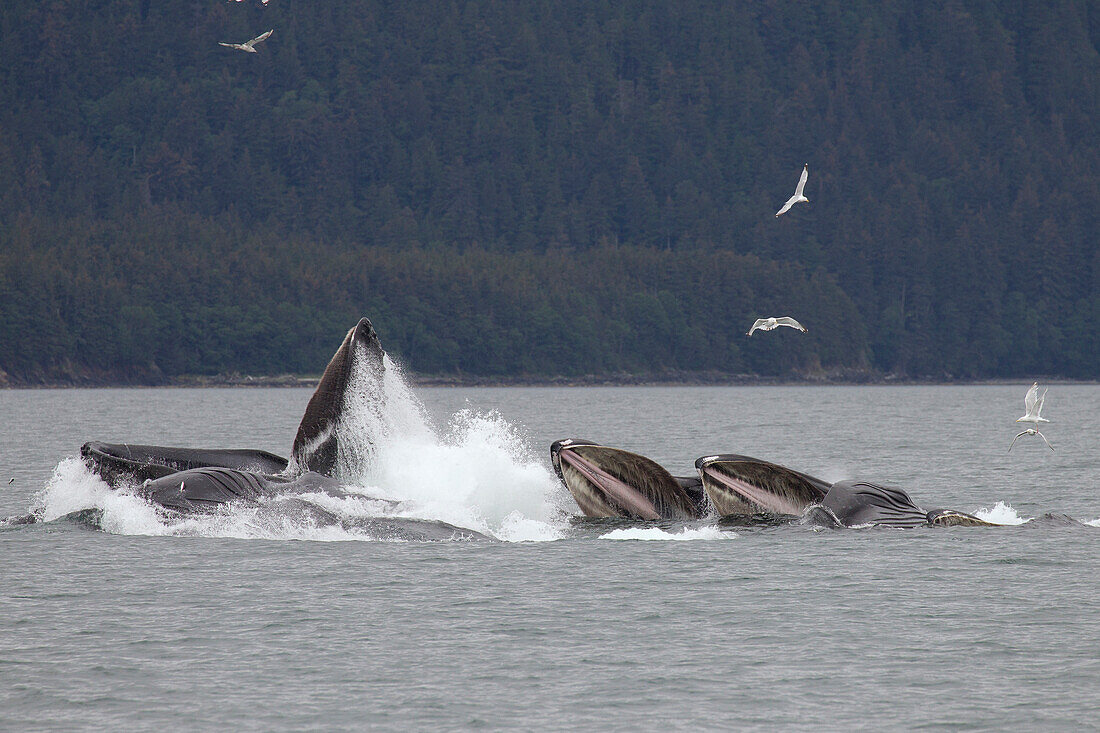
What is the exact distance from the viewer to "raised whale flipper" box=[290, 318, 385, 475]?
27062 millimetres

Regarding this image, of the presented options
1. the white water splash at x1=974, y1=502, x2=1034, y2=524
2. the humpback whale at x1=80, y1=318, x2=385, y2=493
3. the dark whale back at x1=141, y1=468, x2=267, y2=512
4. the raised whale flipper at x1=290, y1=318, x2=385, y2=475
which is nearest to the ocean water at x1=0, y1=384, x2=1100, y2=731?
the white water splash at x1=974, y1=502, x2=1034, y2=524

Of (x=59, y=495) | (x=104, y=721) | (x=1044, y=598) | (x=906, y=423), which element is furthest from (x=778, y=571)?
(x=906, y=423)

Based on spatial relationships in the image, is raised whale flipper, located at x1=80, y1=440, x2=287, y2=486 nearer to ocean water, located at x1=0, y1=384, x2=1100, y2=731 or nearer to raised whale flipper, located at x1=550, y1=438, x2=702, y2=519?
A: ocean water, located at x1=0, y1=384, x2=1100, y2=731

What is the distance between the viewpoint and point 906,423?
9712 centimetres

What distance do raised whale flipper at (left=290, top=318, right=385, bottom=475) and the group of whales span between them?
Answer: 0.02m

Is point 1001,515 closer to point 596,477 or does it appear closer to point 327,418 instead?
point 596,477

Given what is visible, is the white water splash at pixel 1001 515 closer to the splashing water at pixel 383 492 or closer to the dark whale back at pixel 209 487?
the splashing water at pixel 383 492

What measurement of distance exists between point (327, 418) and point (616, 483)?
19.6 ft

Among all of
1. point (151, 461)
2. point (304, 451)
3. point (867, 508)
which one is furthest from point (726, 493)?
point (151, 461)

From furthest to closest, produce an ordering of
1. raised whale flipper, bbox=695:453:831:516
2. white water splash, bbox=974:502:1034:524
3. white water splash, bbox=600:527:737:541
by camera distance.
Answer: white water splash, bbox=974:502:1034:524 < raised whale flipper, bbox=695:453:831:516 < white water splash, bbox=600:527:737:541

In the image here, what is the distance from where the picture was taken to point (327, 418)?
89.1 ft

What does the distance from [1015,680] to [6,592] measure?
14355mm

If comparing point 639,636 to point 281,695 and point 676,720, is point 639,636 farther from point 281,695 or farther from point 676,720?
point 281,695

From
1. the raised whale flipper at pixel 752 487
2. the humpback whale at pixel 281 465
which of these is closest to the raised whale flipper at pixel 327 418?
the humpback whale at pixel 281 465
